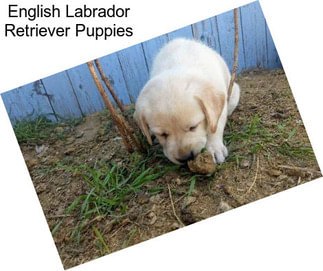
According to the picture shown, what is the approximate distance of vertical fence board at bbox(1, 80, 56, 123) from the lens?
3772 millimetres

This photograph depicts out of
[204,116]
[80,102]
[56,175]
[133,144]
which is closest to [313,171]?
[204,116]

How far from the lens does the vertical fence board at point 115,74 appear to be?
385cm

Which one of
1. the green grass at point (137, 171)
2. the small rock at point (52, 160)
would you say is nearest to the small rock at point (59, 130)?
the small rock at point (52, 160)

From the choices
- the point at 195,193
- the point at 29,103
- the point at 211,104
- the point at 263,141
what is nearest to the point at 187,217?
the point at 195,193

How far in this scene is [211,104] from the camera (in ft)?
8.54

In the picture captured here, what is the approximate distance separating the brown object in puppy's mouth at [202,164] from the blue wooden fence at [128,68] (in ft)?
5.40

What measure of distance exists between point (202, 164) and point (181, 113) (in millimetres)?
448

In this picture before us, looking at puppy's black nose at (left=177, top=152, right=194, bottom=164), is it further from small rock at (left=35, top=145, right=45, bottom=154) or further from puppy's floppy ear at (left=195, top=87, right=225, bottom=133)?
small rock at (left=35, top=145, right=45, bottom=154)

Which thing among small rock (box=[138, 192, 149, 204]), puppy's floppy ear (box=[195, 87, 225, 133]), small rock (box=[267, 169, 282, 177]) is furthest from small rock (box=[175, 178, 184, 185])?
small rock (box=[267, 169, 282, 177])

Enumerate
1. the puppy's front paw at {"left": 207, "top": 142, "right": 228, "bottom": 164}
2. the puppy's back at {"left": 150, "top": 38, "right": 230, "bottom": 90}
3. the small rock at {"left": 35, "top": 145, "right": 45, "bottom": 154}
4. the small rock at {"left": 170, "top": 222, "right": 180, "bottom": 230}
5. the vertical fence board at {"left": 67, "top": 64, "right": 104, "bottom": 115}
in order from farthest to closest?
the vertical fence board at {"left": 67, "top": 64, "right": 104, "bottom": 115}
the small rock at {"left": 35, "top": 145, "right": 45, "bottom": 154}
the puppy's back at {"left": 150, "top": 38, "right": 230, "bottom": 90}
the puppy's front paw at {"left": 207, "top": 142, "right": 228, "bottom": 164}
the small rock at {"left": 170, "top": 222, "right": 180, "bottom": 230}

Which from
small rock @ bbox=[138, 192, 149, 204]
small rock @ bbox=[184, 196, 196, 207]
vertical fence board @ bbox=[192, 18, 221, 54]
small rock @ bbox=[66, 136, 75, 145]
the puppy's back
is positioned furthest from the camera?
vertical fence board @ bbox=[192, 18, 221, 54]

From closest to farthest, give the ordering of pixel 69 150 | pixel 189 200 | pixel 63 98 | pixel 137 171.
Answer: pixel 189 200
pixel 137 171
pixel 69 150
pixel 63 98

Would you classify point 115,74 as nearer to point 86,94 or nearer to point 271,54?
point 86,94

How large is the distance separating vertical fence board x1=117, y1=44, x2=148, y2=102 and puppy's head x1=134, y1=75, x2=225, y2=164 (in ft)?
4.10
